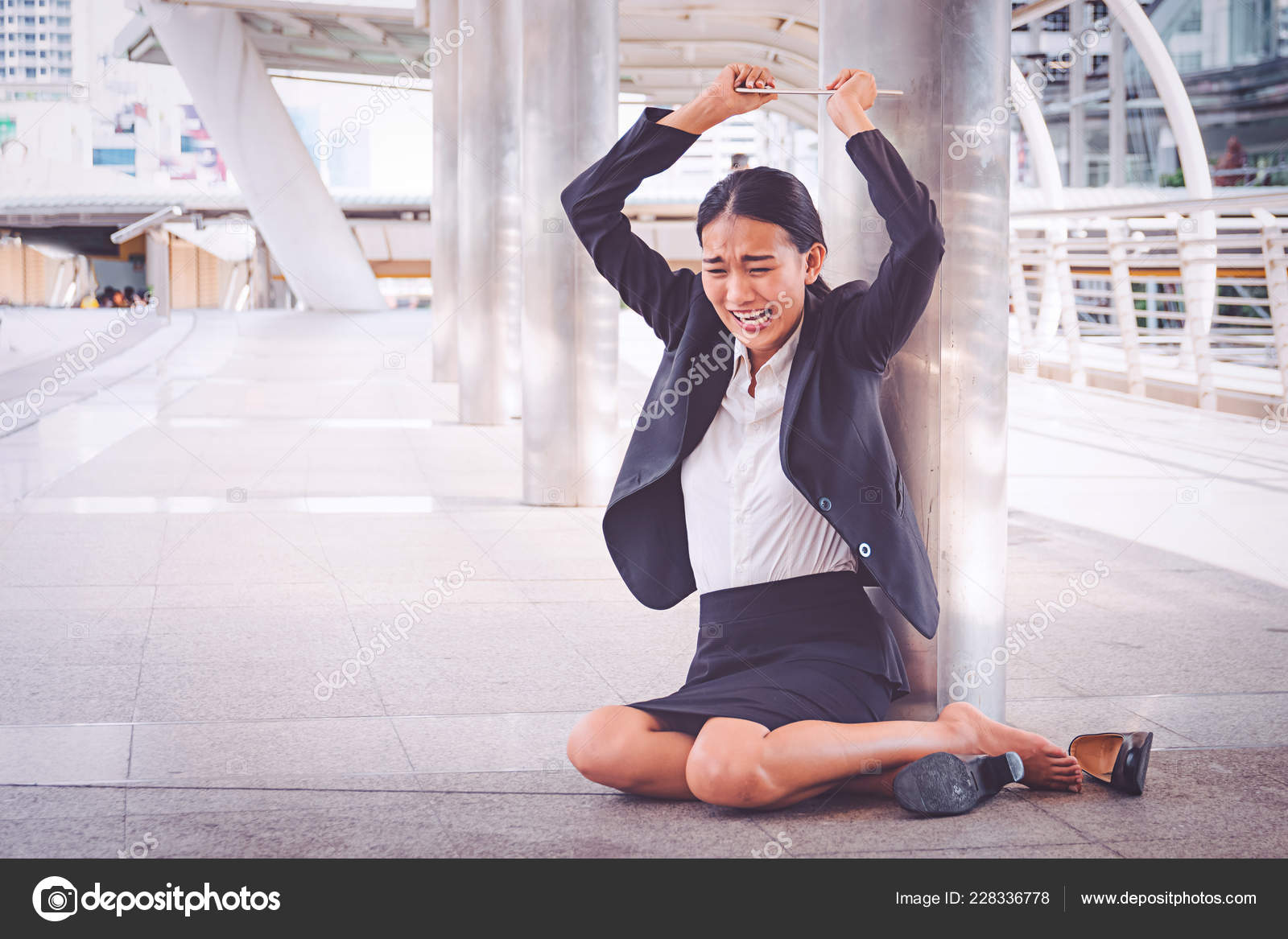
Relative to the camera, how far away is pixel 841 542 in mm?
3273

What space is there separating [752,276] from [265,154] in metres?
30.8

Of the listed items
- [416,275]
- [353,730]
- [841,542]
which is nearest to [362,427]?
[353,730]

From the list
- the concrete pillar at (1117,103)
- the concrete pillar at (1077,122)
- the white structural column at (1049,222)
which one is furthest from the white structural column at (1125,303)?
the concrete pillar at (1077,122)

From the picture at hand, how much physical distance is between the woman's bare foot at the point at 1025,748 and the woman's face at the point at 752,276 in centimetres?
98

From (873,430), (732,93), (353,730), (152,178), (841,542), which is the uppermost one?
(152,178)

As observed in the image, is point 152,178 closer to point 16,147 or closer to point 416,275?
point 16,147

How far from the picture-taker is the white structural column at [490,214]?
13508 millimetres

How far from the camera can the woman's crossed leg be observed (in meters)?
3.05

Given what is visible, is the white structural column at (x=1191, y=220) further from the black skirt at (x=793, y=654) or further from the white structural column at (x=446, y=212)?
the white structural column at (x=446, y=212)

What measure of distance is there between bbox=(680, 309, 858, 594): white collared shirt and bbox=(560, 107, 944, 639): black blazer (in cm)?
5
